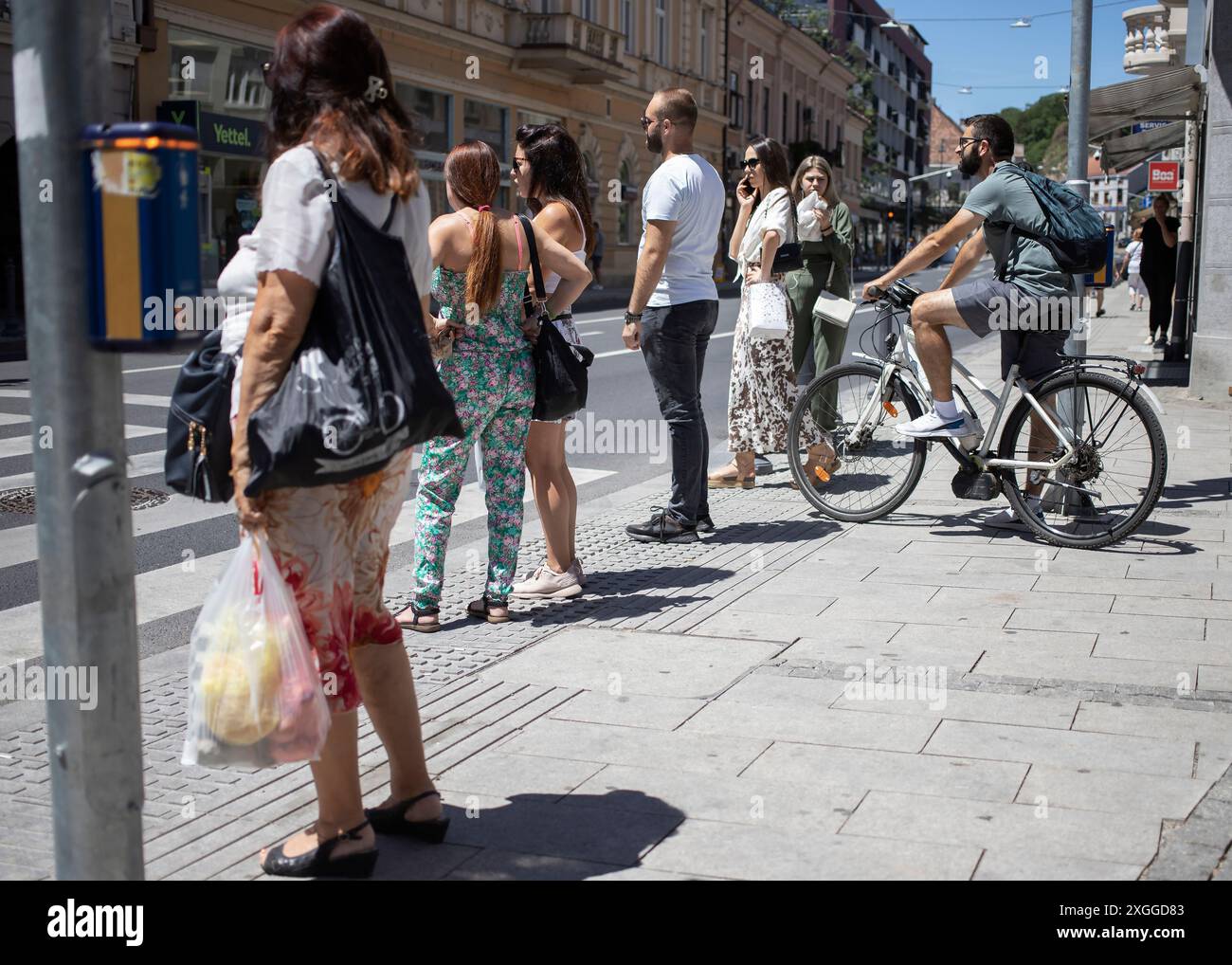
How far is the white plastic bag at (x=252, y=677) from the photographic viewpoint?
8.96 ft

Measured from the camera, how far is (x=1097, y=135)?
16.5 meters

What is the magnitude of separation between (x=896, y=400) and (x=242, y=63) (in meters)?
20.5

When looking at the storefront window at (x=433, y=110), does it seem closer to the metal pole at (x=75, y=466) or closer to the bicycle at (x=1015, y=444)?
the bicycle at (x=1015, y=444)

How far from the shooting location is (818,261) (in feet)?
28.7

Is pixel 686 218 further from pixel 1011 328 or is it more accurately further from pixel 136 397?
pixel 136 397

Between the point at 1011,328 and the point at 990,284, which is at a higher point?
the point at 990,284

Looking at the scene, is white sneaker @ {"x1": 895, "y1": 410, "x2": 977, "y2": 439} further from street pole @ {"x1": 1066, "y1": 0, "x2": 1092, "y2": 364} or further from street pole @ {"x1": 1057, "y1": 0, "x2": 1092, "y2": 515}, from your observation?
street pole @ {"x1": 1066, "y1": 0, "x2": 1092, "y2": 364}

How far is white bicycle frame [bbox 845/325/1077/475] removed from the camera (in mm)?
6438

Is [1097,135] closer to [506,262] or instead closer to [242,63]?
[506,262]

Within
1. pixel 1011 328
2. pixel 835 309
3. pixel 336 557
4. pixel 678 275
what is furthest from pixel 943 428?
pixel 336 557

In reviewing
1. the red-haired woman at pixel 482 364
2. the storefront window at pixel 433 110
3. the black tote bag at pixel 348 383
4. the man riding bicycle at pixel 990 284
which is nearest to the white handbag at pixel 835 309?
the man riding bicycle at pixel 990 284

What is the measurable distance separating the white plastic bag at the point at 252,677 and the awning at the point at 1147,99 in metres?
14.7

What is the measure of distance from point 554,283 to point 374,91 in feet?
8.71

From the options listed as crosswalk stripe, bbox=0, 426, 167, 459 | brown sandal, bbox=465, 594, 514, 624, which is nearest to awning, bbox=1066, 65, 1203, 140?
crosswalk stripe, bbox=0, 426, 167, 459
